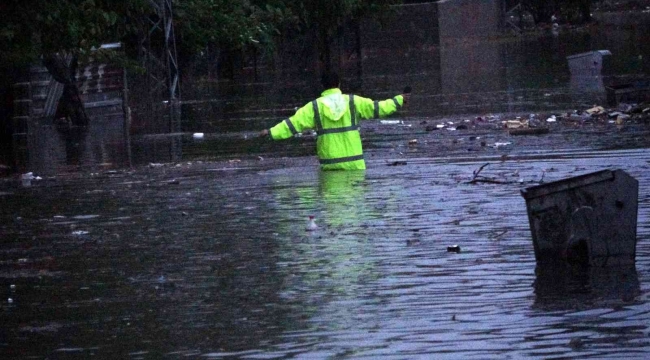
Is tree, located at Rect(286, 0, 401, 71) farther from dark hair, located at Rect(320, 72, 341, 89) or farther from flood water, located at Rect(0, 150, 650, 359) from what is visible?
flood water, located at Rect(0, 150, 650, 359)

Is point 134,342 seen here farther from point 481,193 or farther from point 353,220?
point 481,193

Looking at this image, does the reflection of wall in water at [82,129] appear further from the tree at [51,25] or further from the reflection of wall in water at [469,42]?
the reflection of wall in water at [469,42]

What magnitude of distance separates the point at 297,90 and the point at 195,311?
30.9 metres

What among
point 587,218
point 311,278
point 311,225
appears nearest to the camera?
point 587,218

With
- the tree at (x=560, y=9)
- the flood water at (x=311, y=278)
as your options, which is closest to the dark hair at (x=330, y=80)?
the flood water at (x=311, y=278)

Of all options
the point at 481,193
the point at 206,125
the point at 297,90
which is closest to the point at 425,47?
the point at 297,90

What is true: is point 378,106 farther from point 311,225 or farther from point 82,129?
point 82,129

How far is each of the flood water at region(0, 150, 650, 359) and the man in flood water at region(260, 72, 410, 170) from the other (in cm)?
59

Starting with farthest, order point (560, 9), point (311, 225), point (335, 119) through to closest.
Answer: point (560, 9)
point (335, 119)
point (311, 225)

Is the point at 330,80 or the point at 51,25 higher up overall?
the point at 51,25

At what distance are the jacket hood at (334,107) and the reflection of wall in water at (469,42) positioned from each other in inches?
809

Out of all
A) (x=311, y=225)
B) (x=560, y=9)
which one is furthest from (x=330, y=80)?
(x=560, y=9)

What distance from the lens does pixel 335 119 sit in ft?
52.2

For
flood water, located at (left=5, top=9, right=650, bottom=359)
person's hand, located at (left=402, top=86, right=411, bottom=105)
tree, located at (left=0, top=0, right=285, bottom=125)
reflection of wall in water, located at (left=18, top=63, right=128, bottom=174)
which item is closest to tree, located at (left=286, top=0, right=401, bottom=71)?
tree, located at (left=0, top=0, right=285, bottom=125)
